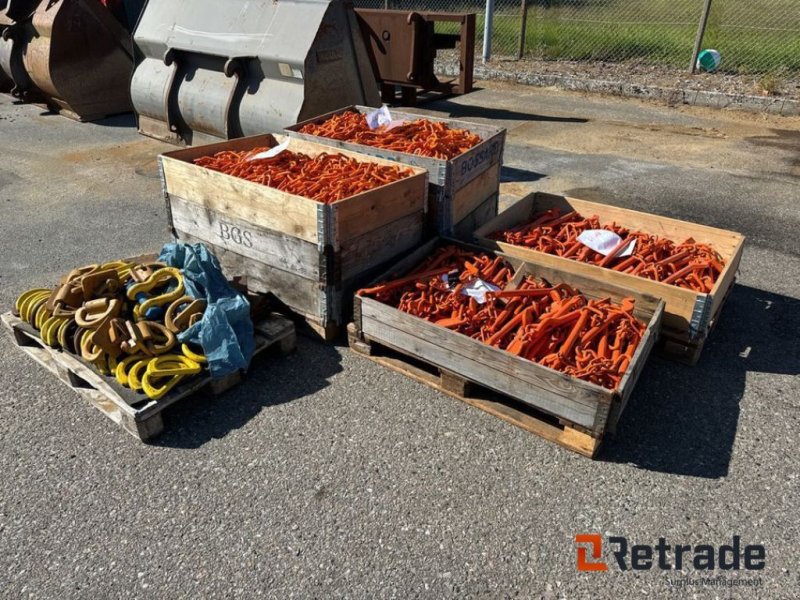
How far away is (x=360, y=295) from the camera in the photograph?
4129 mm

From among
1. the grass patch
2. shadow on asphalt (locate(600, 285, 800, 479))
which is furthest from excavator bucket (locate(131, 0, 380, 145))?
the grass patch

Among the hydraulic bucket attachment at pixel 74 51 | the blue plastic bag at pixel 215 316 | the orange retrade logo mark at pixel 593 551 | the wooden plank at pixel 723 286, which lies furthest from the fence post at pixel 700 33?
the orange retrade logo mark at pixel 593 551

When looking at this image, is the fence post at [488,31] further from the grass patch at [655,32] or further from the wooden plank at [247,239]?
the wooden plank at [247,239]

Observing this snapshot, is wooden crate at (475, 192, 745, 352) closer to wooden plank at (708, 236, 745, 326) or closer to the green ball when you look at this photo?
wooden plank at (708, 236, 745, 326)

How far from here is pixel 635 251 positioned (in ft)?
16.0

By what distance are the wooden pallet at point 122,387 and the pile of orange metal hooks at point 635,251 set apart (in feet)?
7.27

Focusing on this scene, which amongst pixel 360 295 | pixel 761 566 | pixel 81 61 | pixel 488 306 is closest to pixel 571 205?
pixel 488 306

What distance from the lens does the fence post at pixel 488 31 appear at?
1464cm

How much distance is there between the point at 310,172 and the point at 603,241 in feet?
8.40

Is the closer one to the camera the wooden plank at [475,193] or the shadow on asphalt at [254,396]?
the shadow on asphalt at [254,396]

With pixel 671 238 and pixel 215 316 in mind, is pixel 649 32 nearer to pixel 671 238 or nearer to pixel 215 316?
pixel 671 238

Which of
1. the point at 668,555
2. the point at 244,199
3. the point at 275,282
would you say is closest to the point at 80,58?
the point at 244,199

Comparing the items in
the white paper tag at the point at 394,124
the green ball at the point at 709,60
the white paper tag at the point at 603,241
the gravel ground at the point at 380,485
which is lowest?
the gravel ground at the point at 380,485

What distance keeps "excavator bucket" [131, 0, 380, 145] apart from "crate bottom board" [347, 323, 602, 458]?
405 cm
